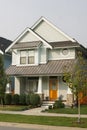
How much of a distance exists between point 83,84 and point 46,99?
14.4 m

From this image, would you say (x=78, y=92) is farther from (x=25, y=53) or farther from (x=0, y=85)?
(x=25, y=53)

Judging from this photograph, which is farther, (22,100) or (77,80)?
(22,100)

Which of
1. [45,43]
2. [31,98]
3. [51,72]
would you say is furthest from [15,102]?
[45,43]

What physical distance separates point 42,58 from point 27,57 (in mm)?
1625

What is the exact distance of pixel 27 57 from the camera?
35281 millimetres

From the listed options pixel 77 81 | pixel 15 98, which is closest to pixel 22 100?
pixel 15 98

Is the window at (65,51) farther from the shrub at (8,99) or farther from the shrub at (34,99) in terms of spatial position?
the shrub at (8,99)

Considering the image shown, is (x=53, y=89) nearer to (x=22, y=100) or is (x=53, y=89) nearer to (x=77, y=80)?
(x=22, y=100)

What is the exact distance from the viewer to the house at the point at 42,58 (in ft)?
110

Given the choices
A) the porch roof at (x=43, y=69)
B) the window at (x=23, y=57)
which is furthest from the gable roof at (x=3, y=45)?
the porch roof at (x=43, y=69)

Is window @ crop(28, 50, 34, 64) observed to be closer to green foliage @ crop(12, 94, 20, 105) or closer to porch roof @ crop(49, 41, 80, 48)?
porch roof @ crop(49, 41, 80, 48)

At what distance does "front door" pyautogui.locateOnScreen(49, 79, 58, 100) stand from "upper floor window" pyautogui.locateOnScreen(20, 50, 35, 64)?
2913mm

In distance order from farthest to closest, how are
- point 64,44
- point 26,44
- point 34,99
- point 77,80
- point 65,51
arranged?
point 26,44
point 65,51
point 64,44
point 34,99
point 77,80

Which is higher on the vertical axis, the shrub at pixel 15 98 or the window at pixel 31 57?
the window at pixel 31 57
